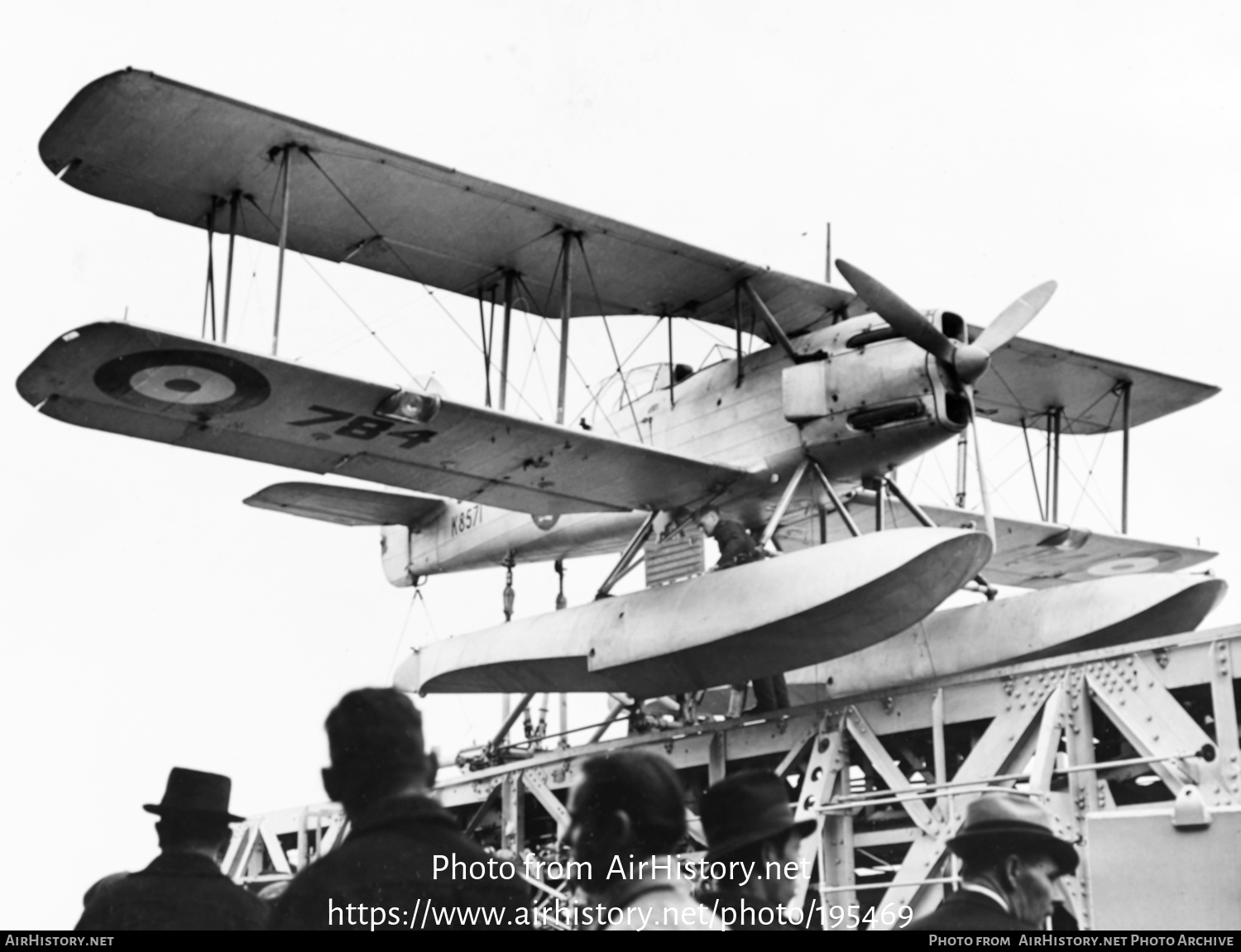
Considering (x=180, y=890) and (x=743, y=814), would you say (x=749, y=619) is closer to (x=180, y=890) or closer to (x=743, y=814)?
(x=743, y=814)

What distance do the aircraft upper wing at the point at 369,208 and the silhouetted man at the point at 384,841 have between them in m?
9.91

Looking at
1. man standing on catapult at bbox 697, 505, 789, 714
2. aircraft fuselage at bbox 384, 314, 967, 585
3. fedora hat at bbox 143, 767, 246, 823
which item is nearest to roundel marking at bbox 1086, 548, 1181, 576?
aircraft fuselage at bbox 384, 314, 967, 585

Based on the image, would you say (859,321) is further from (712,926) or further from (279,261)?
(712,926)

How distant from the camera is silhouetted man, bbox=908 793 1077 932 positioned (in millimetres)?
4336

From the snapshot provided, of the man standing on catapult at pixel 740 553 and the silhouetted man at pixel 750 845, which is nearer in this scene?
the silhouetted man at pixel 750 845

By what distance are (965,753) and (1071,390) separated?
818 cm

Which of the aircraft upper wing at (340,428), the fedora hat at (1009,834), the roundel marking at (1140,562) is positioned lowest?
the fedora hat at (1009,834)

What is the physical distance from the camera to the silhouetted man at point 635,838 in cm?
372

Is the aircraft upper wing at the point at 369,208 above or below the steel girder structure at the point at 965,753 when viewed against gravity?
above

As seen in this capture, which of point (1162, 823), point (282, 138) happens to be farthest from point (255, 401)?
Answer: point (1162, 823)

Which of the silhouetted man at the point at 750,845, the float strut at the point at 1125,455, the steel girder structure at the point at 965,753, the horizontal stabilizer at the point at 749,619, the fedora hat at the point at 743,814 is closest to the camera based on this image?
the silhouetted man at the point at 750,845

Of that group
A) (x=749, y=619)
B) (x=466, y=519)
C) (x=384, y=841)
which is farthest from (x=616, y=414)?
(x=384, y=841)

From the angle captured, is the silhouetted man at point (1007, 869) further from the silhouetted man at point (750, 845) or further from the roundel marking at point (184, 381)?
the roundel marking at point (184, 381)

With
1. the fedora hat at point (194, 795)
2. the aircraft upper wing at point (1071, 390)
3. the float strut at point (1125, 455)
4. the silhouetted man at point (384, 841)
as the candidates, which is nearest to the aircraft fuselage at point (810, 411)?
the aircraft upper wing at point (1071, 390)
